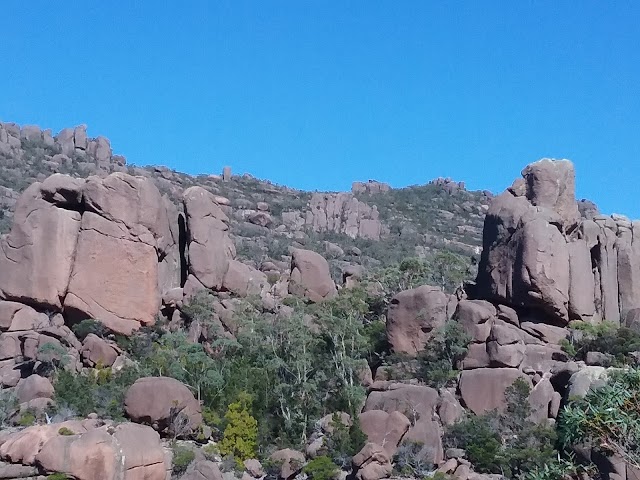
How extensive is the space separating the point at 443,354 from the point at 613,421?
14.5 metres

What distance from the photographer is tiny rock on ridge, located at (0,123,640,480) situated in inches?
1216

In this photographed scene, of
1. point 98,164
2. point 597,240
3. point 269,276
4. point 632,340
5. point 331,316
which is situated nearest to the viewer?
point 632,340

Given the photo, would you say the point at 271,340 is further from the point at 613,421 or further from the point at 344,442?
the point at 613,421

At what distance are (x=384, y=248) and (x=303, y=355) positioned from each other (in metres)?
42.6

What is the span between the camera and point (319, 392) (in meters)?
36.5

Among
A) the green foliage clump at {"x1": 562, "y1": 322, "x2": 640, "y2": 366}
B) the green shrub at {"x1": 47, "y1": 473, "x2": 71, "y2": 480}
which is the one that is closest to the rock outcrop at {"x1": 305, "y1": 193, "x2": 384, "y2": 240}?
the green foliage clump at {"x1": 562, "y1": 322, "x2": 640, "y2": 366}

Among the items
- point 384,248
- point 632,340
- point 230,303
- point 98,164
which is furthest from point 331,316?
point 98,164

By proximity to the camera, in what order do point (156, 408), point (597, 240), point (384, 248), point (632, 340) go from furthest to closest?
point (384, 248)
point (597, 240)
point (632, 340)
point (156, 408)

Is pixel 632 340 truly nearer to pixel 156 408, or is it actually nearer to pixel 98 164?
pixel 156 408

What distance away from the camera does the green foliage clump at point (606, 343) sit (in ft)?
115

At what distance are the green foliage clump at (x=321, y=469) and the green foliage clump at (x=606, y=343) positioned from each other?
39.0 feet

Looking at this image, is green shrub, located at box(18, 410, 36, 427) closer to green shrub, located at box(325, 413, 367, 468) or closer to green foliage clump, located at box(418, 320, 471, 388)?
green shrub, located at box(325, 413, 367, 468)

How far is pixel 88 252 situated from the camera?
40281 millimetres

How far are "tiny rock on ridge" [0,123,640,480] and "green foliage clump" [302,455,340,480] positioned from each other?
89 millimetres
